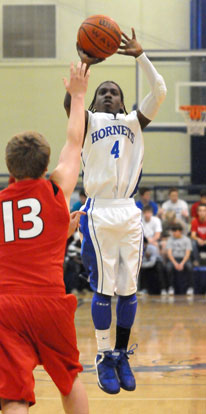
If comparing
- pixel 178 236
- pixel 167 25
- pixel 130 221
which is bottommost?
pixel 178 236

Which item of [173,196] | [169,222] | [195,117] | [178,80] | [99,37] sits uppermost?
[99,37]

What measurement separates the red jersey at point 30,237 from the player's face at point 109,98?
1819mm

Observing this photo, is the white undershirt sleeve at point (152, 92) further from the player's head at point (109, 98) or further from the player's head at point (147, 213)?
the player's head at point (147, 213)

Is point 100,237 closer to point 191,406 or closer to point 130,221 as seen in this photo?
point 130,221

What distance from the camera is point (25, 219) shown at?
10.9 feet

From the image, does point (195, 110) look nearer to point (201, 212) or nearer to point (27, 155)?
point (201, 212)

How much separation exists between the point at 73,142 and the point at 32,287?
0.75 meters

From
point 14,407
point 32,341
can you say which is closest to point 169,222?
point 32,341

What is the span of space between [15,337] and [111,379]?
1.73 metres

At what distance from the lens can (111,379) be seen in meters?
4.84

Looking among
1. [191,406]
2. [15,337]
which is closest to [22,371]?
[15,337]

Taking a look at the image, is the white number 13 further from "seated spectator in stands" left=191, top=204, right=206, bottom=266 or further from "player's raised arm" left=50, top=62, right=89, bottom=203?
"seated spectator in stands" left=191, top=204, right=206, bottom=266

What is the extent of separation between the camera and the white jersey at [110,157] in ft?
16.2

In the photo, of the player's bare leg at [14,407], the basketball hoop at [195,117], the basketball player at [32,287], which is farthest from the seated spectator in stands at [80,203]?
the player's bare leg at [14,407]
